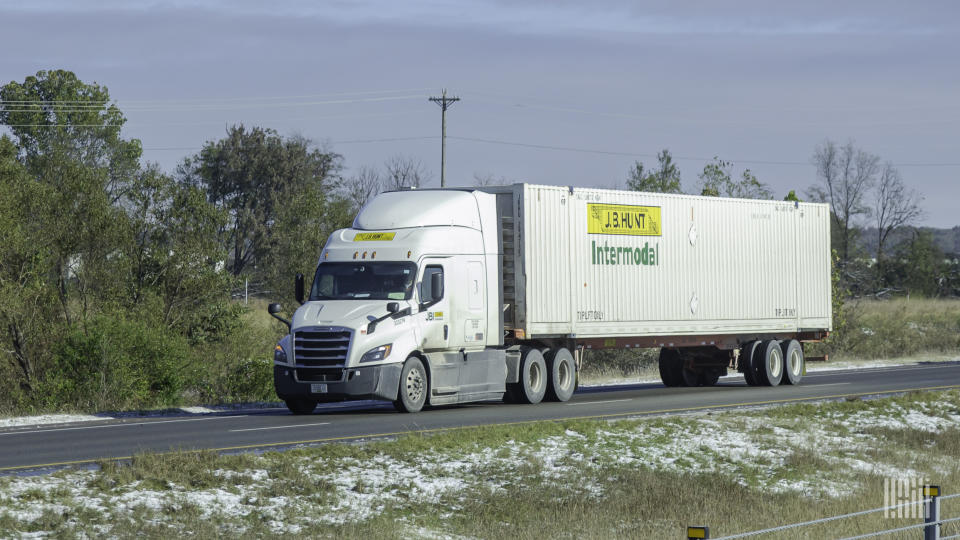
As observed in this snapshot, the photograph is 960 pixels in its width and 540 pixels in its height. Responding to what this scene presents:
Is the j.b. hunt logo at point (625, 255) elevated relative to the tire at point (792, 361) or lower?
elevated

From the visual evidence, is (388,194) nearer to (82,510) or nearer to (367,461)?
(367,461)

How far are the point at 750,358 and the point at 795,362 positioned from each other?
1786 mm

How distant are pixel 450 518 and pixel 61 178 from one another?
19.5m

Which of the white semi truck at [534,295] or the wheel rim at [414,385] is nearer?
the white semi truck at [534,295]

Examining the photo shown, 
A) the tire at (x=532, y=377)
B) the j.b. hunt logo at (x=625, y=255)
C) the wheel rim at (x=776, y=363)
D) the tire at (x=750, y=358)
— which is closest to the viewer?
the tire at (x=532, y=377)

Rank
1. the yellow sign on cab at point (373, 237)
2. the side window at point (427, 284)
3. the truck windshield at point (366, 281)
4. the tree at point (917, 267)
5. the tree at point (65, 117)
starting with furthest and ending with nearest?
the tree at point (917, 267) → the tree at point (65, 117) → the yellow sign on cab at point (373, 237) → the side window at point (427, 284) → the truck windshield at point (366, 281)

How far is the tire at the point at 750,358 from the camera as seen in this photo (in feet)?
98.9

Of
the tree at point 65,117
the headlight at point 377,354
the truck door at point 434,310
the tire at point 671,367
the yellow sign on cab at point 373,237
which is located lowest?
the tire at point 671,367

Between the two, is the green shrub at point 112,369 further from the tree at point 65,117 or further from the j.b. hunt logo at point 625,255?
the tree at point 65,117

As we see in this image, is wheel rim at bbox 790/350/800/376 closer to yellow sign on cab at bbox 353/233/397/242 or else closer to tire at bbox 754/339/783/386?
tire at bbox 754/339/783/386

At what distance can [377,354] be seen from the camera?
70.8 feet

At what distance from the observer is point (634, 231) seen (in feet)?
88.4

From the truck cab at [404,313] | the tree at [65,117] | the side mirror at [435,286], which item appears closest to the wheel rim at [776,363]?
the truck cab at [404,313]

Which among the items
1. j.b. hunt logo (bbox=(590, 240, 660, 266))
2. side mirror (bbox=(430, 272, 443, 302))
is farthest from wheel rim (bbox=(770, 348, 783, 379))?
side mirror (bbox=(430, 272, 443, 302))
